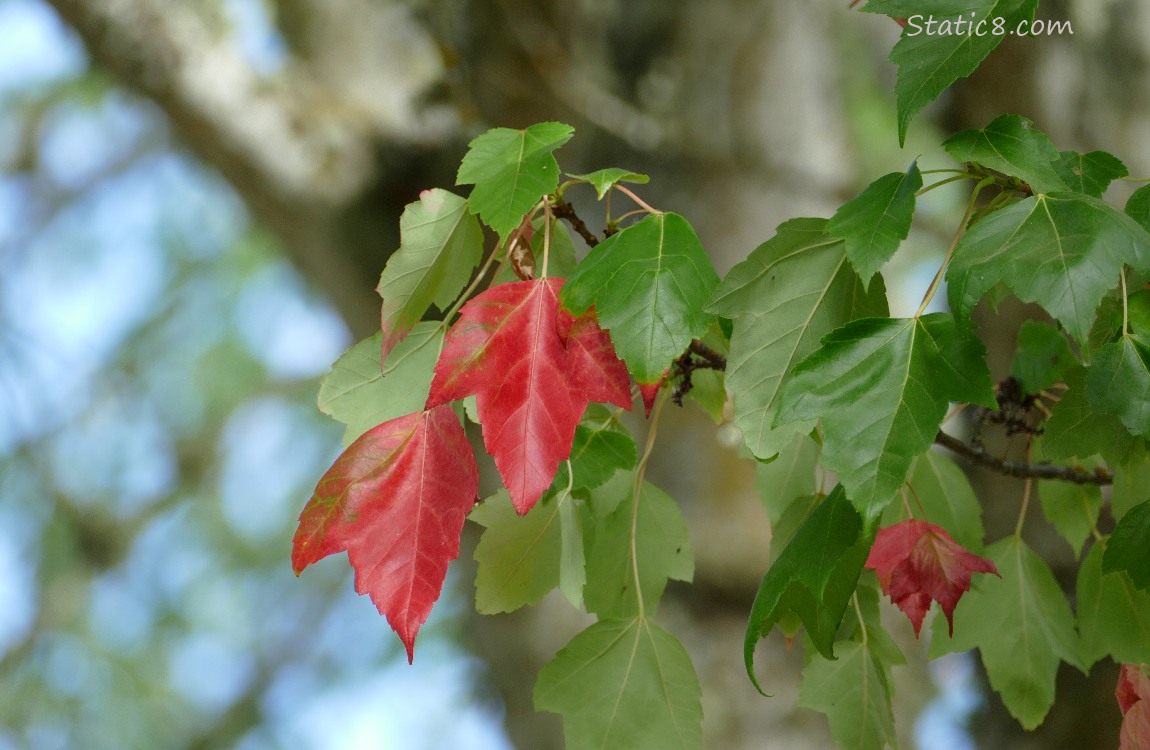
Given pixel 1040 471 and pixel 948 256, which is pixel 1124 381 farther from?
pixel 1040 471

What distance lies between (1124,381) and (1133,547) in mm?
104

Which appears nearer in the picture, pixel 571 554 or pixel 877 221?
pixel 877 221

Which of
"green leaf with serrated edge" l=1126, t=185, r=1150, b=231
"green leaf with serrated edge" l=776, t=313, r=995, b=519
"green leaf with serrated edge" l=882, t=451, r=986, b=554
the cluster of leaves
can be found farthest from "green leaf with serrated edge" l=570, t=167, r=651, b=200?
"green leaf with serrated edge" l=882, t=451, r=986, b=554

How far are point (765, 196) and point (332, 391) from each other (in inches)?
37.0

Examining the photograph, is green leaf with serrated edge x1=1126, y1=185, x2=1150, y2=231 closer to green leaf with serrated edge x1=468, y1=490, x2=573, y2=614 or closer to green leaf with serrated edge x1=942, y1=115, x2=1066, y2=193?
green leaf with serrated edge x1=942, y1=115, x2=1066, y2=193

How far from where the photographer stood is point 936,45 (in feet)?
1.25

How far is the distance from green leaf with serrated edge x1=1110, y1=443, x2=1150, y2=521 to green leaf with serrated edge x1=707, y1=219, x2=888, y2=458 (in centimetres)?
18

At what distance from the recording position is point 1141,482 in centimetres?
56

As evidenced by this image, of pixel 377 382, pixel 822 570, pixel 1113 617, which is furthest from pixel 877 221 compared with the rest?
pixel 1113 617

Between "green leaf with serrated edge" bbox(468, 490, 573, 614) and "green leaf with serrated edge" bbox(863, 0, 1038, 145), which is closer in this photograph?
"green leaf with serrated edge" bbox(863, 0, 1038, 145)

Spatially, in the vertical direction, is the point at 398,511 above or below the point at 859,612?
above

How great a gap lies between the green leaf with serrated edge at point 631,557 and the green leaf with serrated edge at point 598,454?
0.21 ft

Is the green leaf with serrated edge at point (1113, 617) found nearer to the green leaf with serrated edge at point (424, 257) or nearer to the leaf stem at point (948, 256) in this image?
the leaf stem at point (948, 256)

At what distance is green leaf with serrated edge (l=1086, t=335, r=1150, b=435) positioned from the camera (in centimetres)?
37
